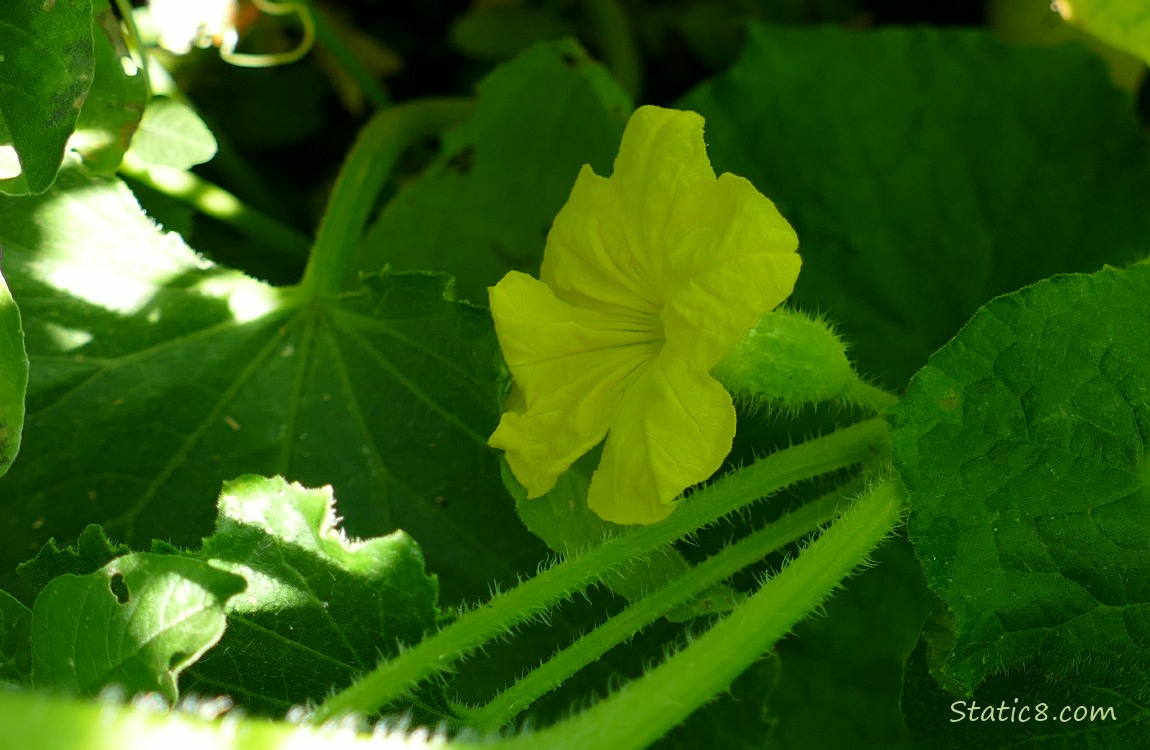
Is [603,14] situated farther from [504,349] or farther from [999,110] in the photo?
[504,349]

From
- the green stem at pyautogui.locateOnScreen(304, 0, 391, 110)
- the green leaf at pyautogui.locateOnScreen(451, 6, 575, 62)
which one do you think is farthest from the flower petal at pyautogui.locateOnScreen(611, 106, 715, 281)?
the green leaf at pyautogui.locateOnScreen(451, 6, 575, 62)

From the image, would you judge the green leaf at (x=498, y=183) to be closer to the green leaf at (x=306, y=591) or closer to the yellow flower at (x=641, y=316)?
the yellow flower at (x=641, y=316)

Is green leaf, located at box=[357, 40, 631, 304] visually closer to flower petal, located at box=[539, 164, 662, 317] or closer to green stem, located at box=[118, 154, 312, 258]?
green stem, located at box=[118, 154, 312, 258]

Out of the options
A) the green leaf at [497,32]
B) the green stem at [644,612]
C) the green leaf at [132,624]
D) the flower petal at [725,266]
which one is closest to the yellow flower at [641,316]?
the flower petal at [725,266]

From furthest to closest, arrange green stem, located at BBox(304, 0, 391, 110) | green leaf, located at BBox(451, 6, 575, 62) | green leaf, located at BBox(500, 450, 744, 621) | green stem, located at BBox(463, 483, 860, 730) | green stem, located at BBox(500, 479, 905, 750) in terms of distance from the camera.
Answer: green leaf, located at BBox(451, 6, 575, 62), green stem, located at BBox(304, 0, 391, 110), green leaf, located at BBox(500, 450, 744, 621), green stem, located at BBox(463, 483, 860, 730), green stem, located at BBox(500, 479, 905, 750)

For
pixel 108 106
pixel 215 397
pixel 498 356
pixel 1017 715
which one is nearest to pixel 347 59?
pixel 108 106

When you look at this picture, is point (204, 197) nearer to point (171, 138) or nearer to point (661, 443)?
point (171, 138)
